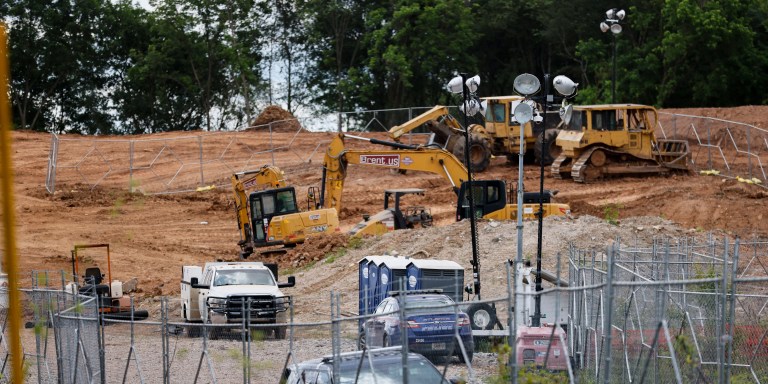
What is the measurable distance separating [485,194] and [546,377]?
21.1 meters

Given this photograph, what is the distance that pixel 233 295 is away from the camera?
79.4 ft

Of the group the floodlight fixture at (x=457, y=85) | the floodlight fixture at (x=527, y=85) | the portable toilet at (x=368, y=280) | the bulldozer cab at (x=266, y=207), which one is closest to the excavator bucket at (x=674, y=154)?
the bulldozer cab at (x=266, y=207)

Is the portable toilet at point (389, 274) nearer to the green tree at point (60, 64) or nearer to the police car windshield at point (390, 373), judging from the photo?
the police car windshield at point (390, 373)

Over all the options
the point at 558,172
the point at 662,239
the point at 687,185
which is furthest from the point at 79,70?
the point at 662,239

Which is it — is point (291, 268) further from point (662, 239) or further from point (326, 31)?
point (326, 31)

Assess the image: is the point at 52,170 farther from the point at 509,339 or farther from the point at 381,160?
the point at 509,339

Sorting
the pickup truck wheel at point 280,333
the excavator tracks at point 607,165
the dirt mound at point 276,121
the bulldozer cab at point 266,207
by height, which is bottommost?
the pickup truck wheel at point 280,333

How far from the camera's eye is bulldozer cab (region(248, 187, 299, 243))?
34062mm

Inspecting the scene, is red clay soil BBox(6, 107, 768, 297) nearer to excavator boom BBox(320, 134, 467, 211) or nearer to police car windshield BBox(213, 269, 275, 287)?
excavator boom BBox(320, 134, 467, 211)

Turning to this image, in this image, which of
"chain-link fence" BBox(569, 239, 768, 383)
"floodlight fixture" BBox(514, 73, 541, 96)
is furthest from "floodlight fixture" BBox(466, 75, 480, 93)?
"chain-link fence" BBox(569, 239, 768, 383)

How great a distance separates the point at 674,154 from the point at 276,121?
19378mm

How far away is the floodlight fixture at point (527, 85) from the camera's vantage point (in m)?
20.4

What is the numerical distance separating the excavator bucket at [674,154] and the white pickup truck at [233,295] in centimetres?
2085

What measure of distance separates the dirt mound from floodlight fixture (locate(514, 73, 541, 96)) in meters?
35.3
